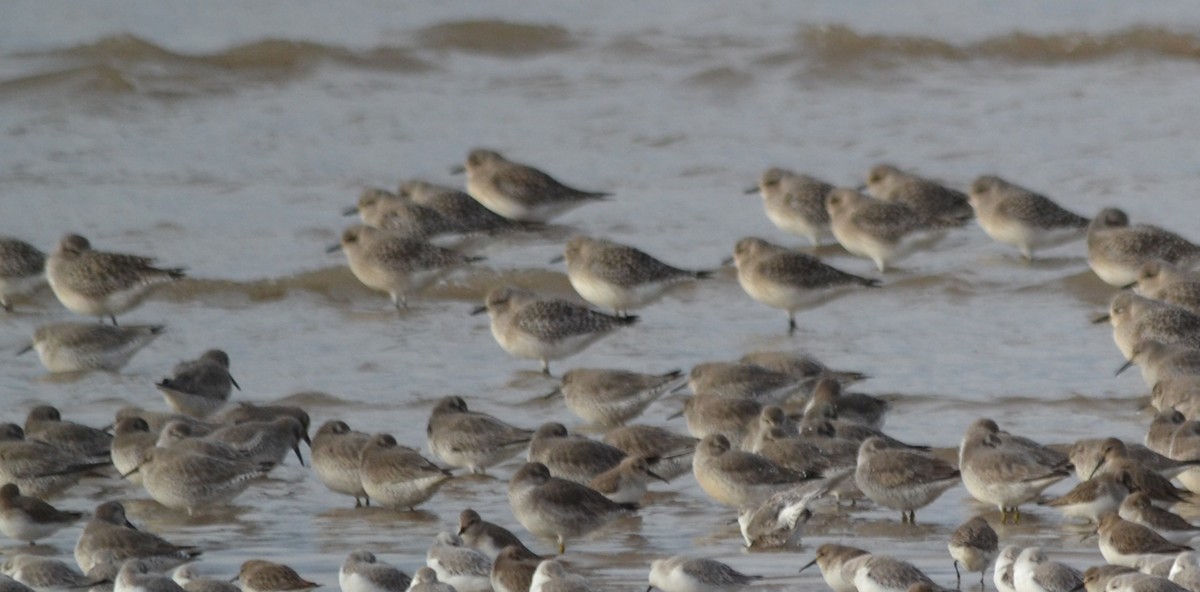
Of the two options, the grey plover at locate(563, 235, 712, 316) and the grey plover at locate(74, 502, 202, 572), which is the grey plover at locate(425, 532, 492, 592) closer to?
the grey plover at locate(74, 502, 202, 572)

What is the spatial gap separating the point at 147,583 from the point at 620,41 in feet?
59.9

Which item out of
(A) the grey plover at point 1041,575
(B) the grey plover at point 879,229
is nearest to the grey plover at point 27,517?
(A) the grey plover at point 1041,575

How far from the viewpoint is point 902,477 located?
29.1 feet

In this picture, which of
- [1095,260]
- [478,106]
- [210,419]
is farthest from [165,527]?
[478,106]

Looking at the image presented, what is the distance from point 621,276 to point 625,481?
470 centimetres

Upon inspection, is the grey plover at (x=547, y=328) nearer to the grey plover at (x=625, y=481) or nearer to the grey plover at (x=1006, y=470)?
the grey plover at (x=625, y=481)

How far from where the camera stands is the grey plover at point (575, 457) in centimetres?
946

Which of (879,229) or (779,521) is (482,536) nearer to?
(779,521)

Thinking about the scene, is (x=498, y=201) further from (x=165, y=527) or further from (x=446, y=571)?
(x=446, y=571)

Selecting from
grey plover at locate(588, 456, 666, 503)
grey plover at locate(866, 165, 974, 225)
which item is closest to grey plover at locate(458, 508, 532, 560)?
grey plover at locate(588, 456, 666, 503)

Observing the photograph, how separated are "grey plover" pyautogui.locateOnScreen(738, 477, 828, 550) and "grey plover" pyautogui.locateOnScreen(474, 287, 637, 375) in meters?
4.12

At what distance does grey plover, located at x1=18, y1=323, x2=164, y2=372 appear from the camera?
12.4 metres

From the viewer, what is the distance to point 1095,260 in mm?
14555

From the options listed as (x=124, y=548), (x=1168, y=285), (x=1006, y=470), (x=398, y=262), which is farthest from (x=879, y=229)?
(x=124, y=548)
